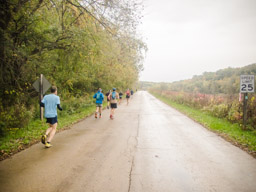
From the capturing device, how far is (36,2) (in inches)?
285

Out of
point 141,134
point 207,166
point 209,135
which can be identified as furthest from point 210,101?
point 207,166

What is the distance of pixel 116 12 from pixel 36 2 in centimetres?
381

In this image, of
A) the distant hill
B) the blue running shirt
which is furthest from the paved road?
the distant hill

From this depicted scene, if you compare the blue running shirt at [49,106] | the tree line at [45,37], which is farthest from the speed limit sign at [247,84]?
the blue running shirt at [49,106]

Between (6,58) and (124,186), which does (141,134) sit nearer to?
(124,186)

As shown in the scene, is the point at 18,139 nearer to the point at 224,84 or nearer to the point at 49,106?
the point at 49,106

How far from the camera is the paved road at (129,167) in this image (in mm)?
3301

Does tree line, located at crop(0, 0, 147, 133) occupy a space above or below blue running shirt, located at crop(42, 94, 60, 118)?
above

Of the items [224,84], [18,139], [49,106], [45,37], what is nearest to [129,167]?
[49,106]

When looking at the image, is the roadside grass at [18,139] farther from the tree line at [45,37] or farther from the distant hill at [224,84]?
the distant hill at [224,84]

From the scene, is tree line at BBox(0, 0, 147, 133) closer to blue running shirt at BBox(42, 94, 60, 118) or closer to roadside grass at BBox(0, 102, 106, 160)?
roadside grass at BBox(0, 102, 106, 160)

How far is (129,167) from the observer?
4.11m

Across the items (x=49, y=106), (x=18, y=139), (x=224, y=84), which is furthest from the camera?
(x=224, y=84)

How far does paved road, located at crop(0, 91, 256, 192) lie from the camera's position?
3.30m
